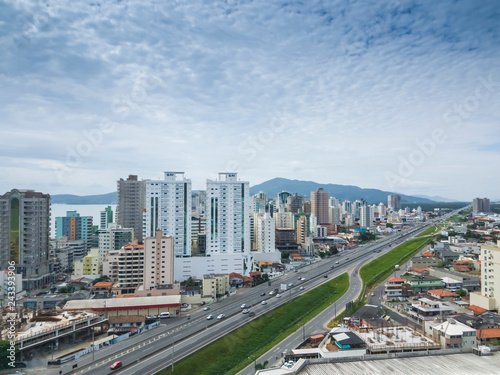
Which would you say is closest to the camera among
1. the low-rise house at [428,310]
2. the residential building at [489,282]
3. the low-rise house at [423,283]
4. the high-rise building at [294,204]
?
the low-rise house at [428,310]

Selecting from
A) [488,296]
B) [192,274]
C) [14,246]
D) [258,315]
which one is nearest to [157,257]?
[192,274]

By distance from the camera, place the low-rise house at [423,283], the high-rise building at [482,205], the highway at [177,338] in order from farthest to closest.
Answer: the high-rise building at [482,205] → the low-rise house at [423,283] → the highway at [177,338]

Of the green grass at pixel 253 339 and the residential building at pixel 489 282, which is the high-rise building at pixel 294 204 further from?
the residential building at pixel 489 282

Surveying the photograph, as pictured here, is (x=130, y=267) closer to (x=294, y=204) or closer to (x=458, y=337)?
(x=458, y=337)

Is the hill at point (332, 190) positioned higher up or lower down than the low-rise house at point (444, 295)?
higher up

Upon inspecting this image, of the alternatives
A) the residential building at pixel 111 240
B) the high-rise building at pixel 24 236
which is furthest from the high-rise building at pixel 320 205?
the high-rise building at pixel 24 236

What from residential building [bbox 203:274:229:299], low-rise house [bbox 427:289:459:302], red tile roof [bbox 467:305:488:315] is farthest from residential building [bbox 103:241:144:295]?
red tile roof [bbox 467:305:488:315]

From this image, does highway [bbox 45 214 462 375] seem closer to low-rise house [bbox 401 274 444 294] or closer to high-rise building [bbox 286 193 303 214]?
low-rise house [bbox 401 274 444 294]

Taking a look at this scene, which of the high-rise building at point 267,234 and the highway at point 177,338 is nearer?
the highway at point 177,338
